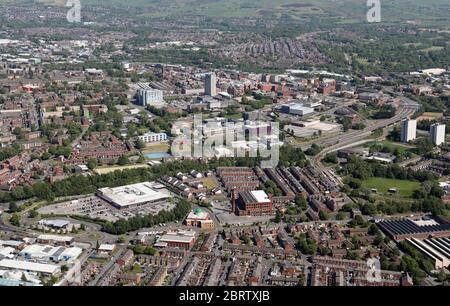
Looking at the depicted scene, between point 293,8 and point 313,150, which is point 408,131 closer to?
point 313,150

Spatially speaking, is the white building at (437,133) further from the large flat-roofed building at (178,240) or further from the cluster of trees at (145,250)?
the cluster of trees at (145,250)

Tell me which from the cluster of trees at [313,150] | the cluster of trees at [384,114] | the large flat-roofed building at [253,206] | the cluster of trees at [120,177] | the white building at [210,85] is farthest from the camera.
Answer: the white building at [210,85]

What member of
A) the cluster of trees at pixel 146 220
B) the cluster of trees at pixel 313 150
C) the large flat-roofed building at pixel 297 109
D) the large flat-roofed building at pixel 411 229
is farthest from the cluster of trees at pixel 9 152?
the large flat-roofed building at pixel 411 229

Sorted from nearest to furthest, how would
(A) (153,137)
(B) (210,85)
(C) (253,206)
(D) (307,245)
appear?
1. (D) (307,245)
2. (C) (253,206)
3. (A) (153,137)
4. (B) (210,85)

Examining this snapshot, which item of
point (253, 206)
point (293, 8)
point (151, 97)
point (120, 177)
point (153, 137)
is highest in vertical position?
point (293, 8)

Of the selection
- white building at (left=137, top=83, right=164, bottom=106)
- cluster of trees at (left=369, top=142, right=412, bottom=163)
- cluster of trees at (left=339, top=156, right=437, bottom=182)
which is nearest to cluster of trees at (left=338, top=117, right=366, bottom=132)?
cluster of trees at (left=369, top=142, right=412, bottom=163)

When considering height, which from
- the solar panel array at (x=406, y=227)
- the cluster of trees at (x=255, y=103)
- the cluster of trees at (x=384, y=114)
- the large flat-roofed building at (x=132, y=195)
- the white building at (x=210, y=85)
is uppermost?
the white building at (x=210, y=85)

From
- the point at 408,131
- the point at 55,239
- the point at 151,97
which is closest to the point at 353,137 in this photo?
the point at 408,131

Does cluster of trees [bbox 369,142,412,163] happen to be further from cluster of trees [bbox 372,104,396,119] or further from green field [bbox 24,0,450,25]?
green field [bbox 24,0,450,25]
